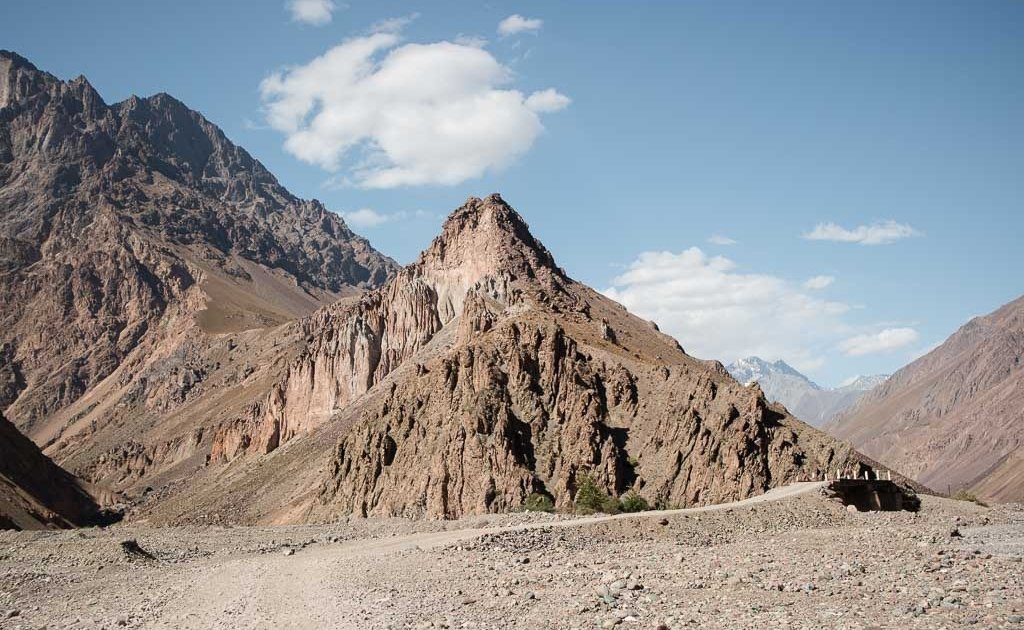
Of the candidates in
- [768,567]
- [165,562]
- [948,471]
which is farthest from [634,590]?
[948,471]

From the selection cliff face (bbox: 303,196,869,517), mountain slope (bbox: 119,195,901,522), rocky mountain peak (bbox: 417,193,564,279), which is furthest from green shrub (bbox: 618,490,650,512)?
rocky mountain peak (bbox: 417,193,564,279)

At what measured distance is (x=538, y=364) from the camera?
7438 cm

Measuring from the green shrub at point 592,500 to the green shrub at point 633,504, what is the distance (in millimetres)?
478

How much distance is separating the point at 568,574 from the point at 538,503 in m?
30.8

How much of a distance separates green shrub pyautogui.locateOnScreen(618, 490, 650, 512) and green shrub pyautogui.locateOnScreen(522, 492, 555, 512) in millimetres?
4234

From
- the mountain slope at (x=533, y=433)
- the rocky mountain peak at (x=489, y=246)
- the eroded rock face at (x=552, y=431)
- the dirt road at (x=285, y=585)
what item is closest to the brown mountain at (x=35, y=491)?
the mountain slope at (x=533, y=433)

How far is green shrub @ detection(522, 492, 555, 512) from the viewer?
197ft

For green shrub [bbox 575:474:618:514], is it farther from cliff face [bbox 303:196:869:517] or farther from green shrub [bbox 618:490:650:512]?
cliff face [bbox 303:196:869:517]

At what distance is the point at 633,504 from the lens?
58.8m

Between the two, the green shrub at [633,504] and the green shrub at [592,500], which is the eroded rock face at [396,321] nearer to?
the green shrub at [592,500]

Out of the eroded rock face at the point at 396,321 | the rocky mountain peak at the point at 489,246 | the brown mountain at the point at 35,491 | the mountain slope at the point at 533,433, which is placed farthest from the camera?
the eroded rock face at the point at 396,321

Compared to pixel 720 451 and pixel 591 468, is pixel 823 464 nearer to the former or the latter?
pixel 720 451

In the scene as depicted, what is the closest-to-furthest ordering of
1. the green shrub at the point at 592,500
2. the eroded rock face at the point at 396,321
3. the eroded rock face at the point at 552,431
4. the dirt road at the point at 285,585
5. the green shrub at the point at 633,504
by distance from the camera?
the dirt road at the point at 285,585 → the green shrub at the point at 592,500 → the green shrub at the point at 633,504 → the eroded rock face at the point at 552,431 → the eroded rock face at the point at 396,321

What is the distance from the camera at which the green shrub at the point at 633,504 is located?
58.5 m
